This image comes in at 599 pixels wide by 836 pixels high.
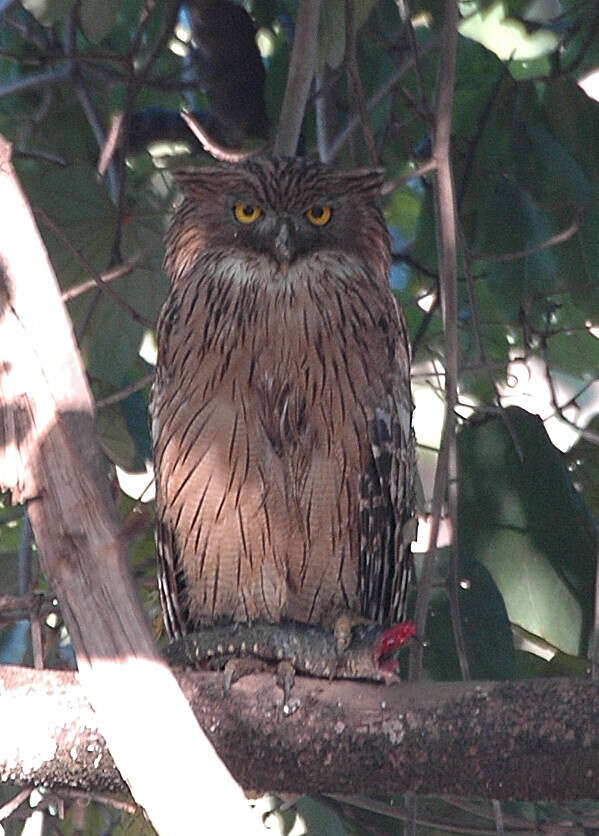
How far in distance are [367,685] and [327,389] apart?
23.4 inches

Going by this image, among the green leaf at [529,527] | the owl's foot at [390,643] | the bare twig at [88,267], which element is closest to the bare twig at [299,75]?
the bare twig at [88,267]

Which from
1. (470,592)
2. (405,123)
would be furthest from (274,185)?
(470,592)

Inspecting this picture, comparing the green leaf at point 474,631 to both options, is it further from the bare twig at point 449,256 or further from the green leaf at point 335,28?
the green leaf at point 335,28

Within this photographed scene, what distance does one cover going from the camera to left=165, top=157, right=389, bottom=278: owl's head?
7.89 ft

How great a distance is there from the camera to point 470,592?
99.2 inches

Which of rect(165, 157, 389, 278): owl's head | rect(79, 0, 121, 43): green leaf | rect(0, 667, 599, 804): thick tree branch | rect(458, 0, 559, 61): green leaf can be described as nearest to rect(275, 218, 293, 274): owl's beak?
rect(165, 157, 389, 278): owl's head

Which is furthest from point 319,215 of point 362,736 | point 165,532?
point 362,736

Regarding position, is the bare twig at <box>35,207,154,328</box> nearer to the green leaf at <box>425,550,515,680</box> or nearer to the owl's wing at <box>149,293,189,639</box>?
the owl's wing at <box>149,293,189,639</box>

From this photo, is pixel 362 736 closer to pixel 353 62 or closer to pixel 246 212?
pixel 246 212

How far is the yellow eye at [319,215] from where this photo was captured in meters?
2.46

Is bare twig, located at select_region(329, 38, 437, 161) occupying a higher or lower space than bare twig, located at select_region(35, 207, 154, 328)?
higher

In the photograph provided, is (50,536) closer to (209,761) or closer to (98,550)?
(98,550)

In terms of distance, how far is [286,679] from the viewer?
6.51 feet

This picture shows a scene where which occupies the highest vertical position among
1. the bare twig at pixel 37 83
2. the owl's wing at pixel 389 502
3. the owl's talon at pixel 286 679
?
the bare twig at pixel 37 83
